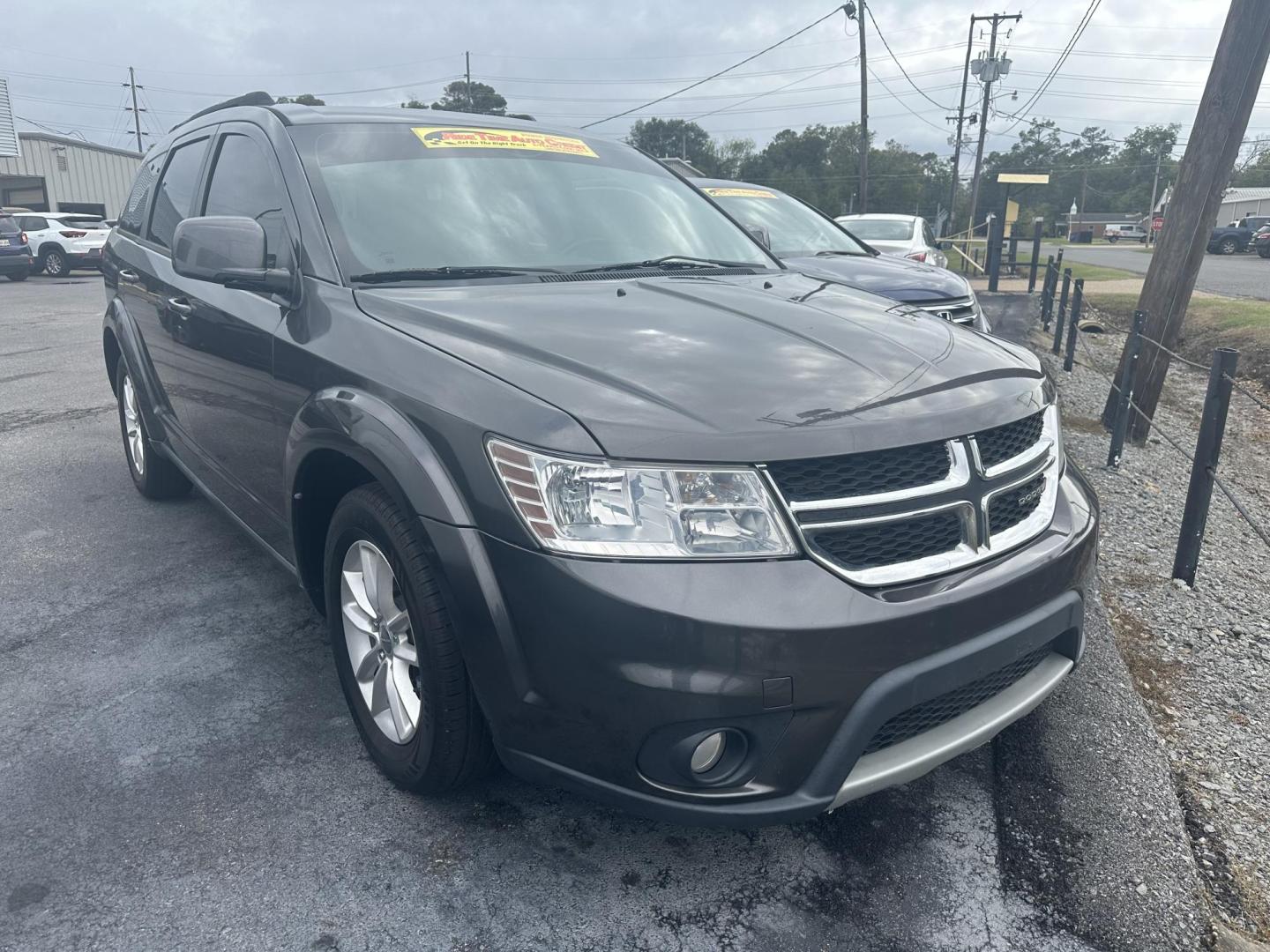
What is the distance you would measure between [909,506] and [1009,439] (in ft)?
1.56

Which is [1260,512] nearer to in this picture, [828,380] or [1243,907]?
[1243,907]

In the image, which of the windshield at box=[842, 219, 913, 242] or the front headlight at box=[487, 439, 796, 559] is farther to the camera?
the windshield at box=[842, 219, 913, 242]

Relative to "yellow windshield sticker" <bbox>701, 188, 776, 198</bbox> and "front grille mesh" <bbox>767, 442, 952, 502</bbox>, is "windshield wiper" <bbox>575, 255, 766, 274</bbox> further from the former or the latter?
"yellow windshield sticker" <bbox>701, 188, 776, 198</bbox>

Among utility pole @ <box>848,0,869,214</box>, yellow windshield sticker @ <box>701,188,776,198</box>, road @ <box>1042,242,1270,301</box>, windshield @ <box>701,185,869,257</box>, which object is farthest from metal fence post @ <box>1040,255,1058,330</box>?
utility pole @ <box>848,0,869,214</box>

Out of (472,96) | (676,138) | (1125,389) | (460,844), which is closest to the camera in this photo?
(460,844)

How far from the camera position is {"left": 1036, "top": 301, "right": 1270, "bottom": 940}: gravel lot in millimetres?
2451

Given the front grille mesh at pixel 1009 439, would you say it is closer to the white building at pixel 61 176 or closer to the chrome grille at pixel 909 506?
the chrome grille at pixel 909 506

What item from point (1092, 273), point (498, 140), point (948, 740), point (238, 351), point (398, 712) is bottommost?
point (1092, 273)

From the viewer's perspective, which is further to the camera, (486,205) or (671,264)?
(671,264)

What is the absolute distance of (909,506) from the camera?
204 centimetres

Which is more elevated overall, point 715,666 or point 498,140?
point 498,140

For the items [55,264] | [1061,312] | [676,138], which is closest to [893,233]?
[1061,312]

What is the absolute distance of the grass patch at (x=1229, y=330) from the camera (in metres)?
9.95

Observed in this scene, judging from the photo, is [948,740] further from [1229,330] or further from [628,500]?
[1229,330]
